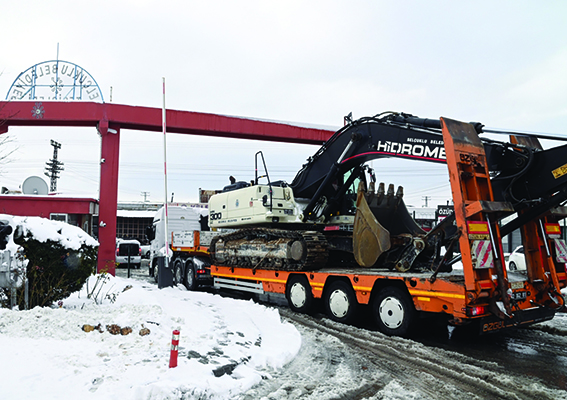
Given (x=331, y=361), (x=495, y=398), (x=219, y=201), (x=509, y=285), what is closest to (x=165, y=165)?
(x=219, y=201)

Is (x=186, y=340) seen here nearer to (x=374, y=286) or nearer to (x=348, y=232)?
(x=374, y=286)

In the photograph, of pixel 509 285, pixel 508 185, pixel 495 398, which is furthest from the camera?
pixel 508 185

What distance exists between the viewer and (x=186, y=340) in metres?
5.84

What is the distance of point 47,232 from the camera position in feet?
22.3

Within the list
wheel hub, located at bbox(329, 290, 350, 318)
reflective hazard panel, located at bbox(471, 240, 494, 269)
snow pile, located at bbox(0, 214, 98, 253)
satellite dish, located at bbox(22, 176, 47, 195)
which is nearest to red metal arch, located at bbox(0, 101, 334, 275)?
satellite dish, located at bbox(22, 176, 47, 195)

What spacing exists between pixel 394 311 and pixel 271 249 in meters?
3.87

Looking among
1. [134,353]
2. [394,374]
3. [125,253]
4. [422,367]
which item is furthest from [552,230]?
[125,253]

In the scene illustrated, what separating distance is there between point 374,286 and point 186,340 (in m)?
3.40

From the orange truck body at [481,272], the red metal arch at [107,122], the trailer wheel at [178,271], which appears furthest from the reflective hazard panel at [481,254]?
the red metal arch at [107,122]

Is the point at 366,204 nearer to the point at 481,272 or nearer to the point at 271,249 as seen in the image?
the point at 271,249

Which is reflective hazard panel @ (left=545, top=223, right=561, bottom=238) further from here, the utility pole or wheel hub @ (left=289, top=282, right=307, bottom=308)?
the utility pole

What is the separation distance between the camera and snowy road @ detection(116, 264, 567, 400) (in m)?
4.62

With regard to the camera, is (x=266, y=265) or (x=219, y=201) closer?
(x=266, y=265)

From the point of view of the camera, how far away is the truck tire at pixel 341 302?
8102 mm
